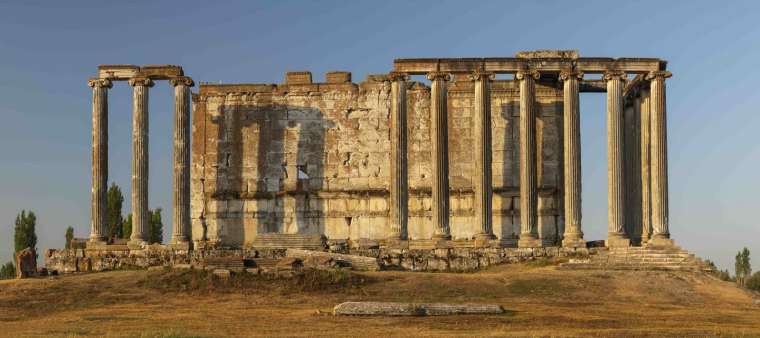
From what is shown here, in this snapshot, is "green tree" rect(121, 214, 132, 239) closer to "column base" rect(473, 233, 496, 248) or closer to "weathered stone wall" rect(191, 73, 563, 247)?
"weathered stone wall" rect(191, 73, 563, 247)

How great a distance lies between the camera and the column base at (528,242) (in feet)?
178

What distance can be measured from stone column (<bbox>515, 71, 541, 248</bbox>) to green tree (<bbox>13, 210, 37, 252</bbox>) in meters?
32.4

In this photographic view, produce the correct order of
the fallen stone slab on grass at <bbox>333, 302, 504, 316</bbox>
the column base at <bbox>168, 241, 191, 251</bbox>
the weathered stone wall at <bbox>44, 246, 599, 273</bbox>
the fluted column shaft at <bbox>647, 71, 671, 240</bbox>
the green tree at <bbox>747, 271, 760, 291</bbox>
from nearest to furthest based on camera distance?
the fallen stone slab on grass at <bbox>333, 302, 504, 316</bbox>, the weathered stone wall at <bbox>44, 246, 599, 273</bbox>, the column base at <bbox>168, 241, 191, 251</bbox>, the fluted column shaft at <bbox>647, 71, 671, 240</bbox>, the green tree at <bbox>747, 271, 760, 291</bbox>

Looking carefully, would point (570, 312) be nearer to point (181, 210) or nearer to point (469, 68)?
point (469, 68)

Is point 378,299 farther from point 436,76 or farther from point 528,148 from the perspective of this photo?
point 436,76

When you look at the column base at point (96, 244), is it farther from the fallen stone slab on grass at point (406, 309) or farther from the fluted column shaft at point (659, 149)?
the fluted column shaft at point (659, 149)

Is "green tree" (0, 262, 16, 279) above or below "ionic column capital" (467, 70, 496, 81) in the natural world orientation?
below

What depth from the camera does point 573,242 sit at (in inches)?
2135

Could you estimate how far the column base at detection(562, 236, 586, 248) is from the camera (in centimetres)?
5392

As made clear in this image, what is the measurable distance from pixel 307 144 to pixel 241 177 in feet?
11.3

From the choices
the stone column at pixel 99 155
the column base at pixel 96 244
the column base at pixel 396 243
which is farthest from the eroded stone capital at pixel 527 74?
the column base at pixel 96 244

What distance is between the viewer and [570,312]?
39.8 metres

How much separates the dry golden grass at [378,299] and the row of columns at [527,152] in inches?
225

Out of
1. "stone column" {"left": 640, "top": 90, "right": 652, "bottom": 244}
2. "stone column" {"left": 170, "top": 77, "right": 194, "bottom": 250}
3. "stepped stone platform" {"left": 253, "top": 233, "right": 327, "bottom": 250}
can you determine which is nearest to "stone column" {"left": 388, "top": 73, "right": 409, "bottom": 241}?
"stepped stone platform" {"left": 253, "top": 233, "right": 327, "bottom": 250}
